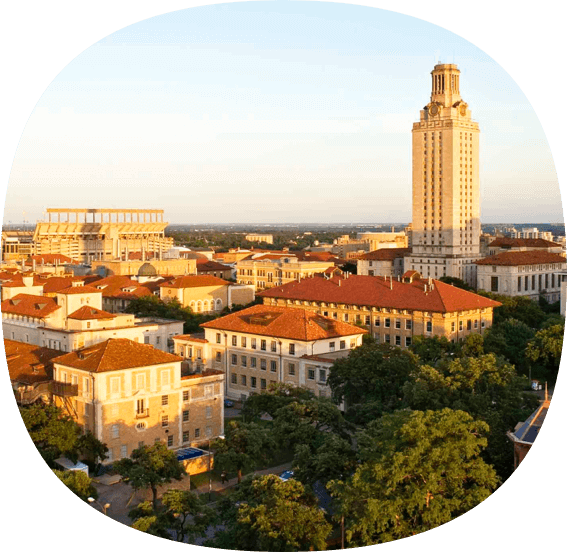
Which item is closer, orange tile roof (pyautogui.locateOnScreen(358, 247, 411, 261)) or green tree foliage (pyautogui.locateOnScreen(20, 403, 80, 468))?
green tree foliage (pyautogui.locateOnScreen(20, 403, 80, 468))

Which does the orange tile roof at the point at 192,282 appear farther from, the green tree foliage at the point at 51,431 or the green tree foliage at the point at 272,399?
the green tree foliage at the point at 51,431

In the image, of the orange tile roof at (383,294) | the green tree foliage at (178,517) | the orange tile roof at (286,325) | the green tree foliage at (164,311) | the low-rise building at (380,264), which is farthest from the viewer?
the low-rise building at (380,264)

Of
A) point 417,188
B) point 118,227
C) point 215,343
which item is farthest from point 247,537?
point 118,227

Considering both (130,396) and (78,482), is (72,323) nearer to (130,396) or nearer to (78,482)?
(130,396)

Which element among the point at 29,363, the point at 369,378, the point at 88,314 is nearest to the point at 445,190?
the point at 88,314

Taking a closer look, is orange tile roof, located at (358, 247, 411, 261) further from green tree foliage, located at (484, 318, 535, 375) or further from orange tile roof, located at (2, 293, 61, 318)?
orange tile roof, located at (2, 293, 61, 318)

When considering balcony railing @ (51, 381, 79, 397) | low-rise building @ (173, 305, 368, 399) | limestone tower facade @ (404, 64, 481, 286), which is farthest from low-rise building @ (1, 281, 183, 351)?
limestone tower facade @ (404, 64, 481, 286)

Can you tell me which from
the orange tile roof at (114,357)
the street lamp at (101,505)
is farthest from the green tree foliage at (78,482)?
the orange tile roof at (114,357)
